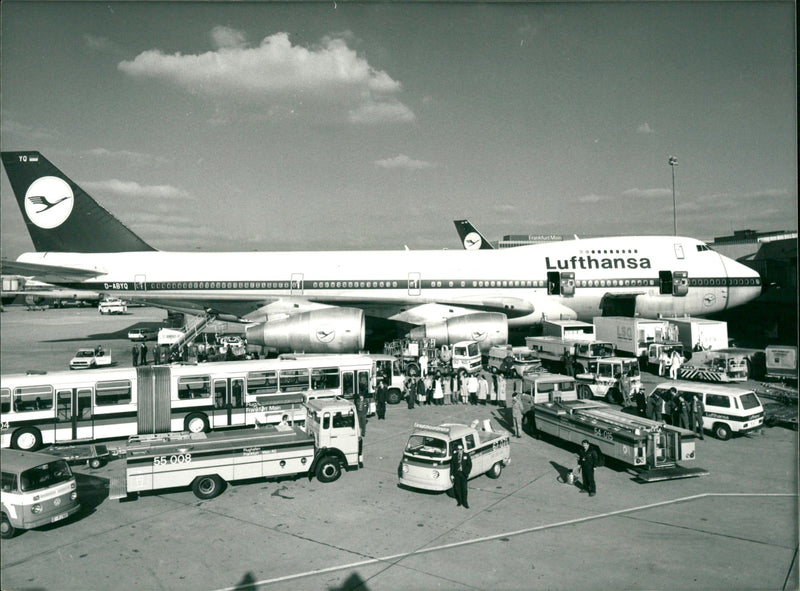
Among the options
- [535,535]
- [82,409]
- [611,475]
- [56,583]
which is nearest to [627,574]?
[535,535]

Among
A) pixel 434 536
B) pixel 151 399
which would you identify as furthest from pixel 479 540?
pixel 151 399

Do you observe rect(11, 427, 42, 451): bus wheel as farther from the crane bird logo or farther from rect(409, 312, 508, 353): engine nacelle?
the crane bird logo

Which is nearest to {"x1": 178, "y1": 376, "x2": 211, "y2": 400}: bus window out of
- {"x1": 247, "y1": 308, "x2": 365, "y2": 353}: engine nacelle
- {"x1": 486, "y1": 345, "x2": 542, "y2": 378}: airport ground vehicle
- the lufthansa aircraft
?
{"x1": 247, "y1": 308, "x2": 365, "y2": 353}: engine nacelle

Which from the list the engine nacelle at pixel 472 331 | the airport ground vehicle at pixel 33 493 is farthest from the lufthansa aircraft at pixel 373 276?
the airport ground vehicle at pixel 33 493

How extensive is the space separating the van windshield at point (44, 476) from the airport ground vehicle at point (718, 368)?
23098mm

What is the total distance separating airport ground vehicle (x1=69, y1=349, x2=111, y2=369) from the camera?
27.9 m

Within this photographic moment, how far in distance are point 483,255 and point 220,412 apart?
1895cm

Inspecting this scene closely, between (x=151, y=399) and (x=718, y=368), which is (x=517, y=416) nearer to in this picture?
(x=151, y=399)

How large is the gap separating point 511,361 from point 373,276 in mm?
8975

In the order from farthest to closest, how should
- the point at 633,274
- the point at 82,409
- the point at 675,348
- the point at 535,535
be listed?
the point at 633,274, the point at 675,348, the point at 82,409, the point at 535,535

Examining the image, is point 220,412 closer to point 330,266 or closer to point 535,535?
point 535,535

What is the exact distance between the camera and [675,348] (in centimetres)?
2580

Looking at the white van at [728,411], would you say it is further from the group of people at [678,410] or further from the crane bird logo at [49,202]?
the crane bird logo at [49,202]

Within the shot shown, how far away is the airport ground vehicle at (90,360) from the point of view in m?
27.9
